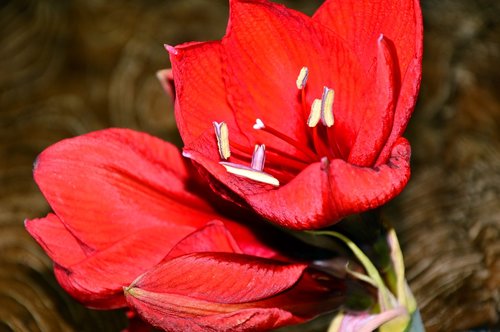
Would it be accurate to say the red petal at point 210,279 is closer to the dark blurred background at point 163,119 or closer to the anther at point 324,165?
the anther at point 324,165

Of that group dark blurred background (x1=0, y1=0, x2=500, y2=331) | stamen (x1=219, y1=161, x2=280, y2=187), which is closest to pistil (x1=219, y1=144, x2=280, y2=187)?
stamen (x1=219, y1=161, x2=280, y2=187)

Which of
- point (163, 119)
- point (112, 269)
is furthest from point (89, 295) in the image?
point (163, 119)

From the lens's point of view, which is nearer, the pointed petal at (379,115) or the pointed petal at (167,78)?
the pointed petal at (379,115)

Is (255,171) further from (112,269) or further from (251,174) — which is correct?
(112,269)

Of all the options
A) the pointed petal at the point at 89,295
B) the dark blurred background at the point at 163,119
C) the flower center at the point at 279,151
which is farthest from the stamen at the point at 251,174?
the dark blurred background at the point at 163,119

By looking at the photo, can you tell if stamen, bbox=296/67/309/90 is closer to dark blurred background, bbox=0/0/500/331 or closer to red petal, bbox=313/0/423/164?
red petal, bbox=313/0/423/164

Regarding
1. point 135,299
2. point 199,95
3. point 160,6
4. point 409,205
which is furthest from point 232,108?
point 160,6

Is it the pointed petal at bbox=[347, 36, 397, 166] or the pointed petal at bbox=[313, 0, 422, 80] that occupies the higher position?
the pointed petal at bbox=[313, 0, 422, 80]
